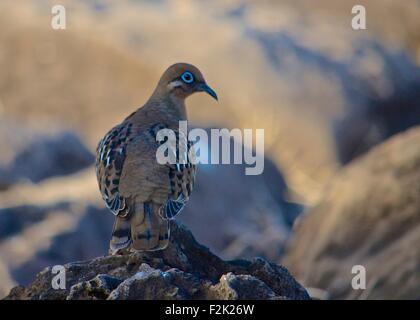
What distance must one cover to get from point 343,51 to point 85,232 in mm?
9630

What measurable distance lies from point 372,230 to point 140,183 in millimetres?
4804

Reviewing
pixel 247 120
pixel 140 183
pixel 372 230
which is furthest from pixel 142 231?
pixel 247 120

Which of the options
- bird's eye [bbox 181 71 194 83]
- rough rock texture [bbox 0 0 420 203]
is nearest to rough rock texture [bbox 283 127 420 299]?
bird's eye [bbox 181 71 194 83]

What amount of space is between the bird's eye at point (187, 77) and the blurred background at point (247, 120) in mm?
2872

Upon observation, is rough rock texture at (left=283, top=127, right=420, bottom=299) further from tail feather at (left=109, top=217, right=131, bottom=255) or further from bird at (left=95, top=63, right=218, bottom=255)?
tail feather at (left=109, top=217, right=131, bottom=255)

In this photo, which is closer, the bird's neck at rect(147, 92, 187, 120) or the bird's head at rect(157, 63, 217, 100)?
the bird's neck at rect(147, 92, 187, 120)

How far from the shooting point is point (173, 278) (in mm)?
8594

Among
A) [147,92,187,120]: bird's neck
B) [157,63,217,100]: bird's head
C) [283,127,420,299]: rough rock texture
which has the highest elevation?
[157,63,217,100]: bird's head

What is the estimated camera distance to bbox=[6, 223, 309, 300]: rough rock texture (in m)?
8.46

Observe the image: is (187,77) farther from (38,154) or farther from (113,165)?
(38,154)

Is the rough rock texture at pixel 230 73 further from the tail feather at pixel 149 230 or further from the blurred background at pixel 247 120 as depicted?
the tail feather at pixel 149 230

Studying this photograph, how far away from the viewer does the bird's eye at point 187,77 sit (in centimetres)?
1247

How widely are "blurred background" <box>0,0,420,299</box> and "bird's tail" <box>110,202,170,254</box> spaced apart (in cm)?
384
